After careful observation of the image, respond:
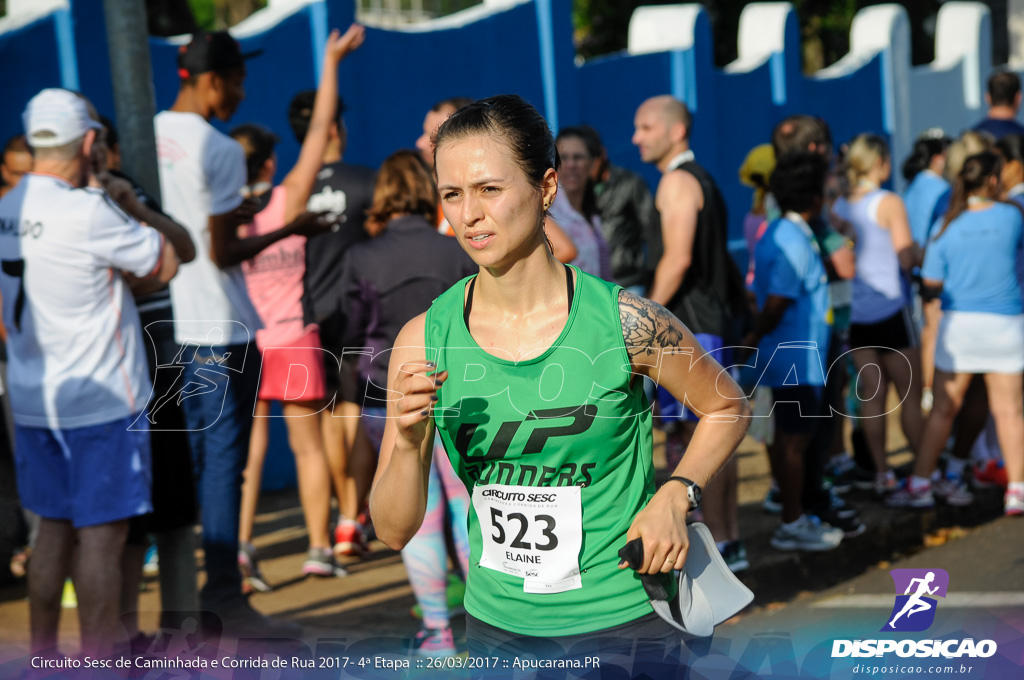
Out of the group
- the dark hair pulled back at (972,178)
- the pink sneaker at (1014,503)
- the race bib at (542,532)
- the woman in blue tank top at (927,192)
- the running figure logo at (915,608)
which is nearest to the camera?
the race bib at (542,532)

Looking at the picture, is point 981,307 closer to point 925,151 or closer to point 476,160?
point 925,151

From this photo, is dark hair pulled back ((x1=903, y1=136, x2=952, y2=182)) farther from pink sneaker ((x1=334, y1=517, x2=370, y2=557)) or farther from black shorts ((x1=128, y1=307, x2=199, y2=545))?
black shorts ((x1=128, y1=307, x2=199, y2=545))

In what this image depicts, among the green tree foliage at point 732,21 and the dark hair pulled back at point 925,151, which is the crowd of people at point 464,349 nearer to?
the dark hair pulled back at point 925,151

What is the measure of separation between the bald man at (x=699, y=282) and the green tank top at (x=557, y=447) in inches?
113

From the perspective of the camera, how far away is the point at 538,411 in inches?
100

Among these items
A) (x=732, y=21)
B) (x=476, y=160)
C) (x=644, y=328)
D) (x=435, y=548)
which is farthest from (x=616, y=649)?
(x=732, y=21)

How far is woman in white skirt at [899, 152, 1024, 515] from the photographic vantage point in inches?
254

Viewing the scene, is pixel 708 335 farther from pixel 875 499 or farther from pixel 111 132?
pixel 111 132

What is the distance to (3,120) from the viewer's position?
624cm

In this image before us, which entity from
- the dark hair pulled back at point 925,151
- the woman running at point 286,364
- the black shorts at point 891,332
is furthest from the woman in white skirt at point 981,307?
the woman running at point 286,364

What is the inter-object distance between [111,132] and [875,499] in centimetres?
491

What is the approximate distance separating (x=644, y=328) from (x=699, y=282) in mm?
3094

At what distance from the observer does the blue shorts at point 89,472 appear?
157 inches

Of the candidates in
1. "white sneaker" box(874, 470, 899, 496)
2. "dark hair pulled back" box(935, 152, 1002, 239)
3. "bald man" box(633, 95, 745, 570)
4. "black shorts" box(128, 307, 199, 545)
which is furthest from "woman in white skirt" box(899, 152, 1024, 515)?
"black shorts" box(128, 307, 199, 545)
